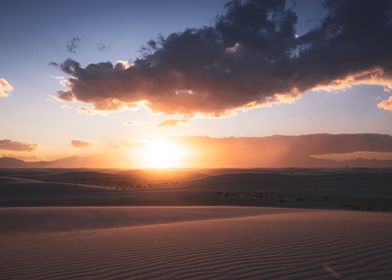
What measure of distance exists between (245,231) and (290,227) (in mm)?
1252

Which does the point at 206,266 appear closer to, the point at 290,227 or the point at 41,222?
the point at 290,227

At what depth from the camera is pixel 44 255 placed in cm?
751

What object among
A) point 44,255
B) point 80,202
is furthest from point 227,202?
point 44,255

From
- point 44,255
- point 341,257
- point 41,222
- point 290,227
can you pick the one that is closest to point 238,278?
point 341,257

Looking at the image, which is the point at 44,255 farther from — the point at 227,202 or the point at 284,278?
the point at 227,202

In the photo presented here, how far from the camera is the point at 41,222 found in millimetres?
13492

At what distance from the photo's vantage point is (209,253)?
23.1ft

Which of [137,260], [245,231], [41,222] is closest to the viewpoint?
[137,260]

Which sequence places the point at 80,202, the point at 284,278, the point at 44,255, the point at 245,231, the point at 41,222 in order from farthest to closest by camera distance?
the point at 80,202
the point at 41,222
the point at 245,231
the point at 44,255
the point at 284,278

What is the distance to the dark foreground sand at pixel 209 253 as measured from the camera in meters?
5.77

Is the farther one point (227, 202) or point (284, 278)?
point (227, 202)

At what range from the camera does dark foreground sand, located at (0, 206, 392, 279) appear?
5.77 metres

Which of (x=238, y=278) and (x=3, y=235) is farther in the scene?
(x=3, y=235)

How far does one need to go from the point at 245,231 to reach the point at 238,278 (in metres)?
4.18
